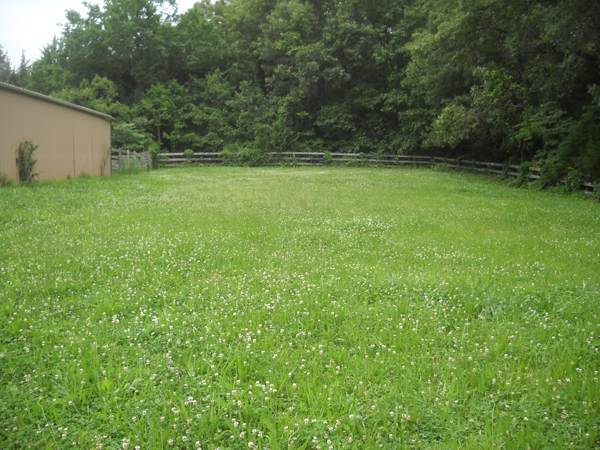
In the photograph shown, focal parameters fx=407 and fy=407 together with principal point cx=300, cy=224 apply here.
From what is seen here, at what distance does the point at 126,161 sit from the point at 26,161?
10717mm

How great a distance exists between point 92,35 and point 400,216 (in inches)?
1620

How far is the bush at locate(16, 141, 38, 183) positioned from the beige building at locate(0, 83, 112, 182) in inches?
7.9

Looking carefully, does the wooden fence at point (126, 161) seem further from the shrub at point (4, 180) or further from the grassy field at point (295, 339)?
the grassy field at point (295, 339)

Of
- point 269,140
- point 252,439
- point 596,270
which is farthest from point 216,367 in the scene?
point 269,140

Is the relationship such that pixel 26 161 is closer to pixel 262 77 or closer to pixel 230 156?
pixel 230 156

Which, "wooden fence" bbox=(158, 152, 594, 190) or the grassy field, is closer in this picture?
the grassy field

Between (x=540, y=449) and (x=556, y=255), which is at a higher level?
(x=556, y=255)

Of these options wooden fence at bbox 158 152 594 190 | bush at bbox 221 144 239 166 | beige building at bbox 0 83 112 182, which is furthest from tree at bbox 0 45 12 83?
beige building at bbox 0 83 112 182

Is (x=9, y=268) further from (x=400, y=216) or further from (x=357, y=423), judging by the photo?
(x=400, y=216)

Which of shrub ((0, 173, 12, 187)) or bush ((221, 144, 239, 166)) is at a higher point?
bush ((221, 144, 239, 166))

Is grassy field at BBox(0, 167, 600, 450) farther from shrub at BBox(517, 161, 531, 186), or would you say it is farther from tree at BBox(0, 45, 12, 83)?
tree at BBox(0, 45, 12, 83)

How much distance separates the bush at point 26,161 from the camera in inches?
640

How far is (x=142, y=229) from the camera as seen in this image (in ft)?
30.9

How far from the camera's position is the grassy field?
301 centimetres
